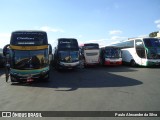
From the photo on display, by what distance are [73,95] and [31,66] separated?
4.73 m

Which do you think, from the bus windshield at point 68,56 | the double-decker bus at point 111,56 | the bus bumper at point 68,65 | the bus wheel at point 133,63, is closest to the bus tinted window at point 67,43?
the bus windshield at point 68,56

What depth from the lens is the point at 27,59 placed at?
13.4 m

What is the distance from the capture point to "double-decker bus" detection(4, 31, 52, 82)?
13.2 metres

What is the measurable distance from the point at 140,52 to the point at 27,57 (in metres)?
14.1

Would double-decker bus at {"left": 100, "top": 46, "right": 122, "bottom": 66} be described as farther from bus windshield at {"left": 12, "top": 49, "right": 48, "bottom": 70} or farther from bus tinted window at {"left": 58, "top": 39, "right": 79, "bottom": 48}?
bus windshield at {"left": 12, "top": 49, "right": 48, "bottom": 70}

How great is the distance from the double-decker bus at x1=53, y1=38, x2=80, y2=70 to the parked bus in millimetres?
7278

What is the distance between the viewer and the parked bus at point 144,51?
72.2 feet

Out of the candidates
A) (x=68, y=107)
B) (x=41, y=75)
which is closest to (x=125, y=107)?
(x=68, y=107)

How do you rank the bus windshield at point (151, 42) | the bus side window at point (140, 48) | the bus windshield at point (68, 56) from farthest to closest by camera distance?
the bus side window at point (140, 48), the bus windshield at point (151, 42), the bus windshield at point (68, 56)

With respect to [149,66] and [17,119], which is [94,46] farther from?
[17,119]

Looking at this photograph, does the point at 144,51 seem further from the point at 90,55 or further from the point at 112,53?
the point at 90,55

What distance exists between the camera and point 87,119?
642 centimetres

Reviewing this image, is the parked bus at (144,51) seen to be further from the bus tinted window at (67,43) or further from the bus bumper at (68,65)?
the bus bumper at (68,65)

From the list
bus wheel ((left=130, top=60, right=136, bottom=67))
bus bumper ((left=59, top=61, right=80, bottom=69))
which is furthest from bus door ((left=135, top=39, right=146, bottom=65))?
bus bumper ((left=59, top=61, right=80, bottom=69))
